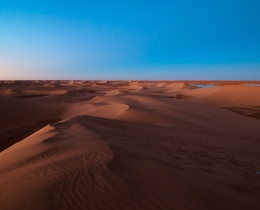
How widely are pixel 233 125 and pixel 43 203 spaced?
11.7 meters

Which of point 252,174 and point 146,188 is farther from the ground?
point 146,188

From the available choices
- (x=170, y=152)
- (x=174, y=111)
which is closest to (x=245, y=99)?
(x=174, y=111)

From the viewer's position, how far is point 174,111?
47.4 feet

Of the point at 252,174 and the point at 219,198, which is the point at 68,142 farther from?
the point at 252,174

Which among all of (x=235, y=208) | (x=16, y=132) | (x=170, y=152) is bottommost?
(x=16, y=132)

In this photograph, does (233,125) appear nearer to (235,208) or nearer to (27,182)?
(235,208)

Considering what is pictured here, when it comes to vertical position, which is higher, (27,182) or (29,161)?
(27,182)

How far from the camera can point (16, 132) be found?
10.6 metres

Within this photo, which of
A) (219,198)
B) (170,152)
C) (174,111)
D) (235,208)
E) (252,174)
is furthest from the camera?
(174,111)

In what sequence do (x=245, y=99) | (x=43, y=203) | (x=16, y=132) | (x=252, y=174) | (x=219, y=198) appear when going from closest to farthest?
(x=43, y=203), (x=219, y=198), (x=252, y=174), (x=16, y=132), (x=245, y=99)

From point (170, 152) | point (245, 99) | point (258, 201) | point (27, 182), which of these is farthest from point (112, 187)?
point (245, 99)

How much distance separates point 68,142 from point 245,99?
2393 centimetres

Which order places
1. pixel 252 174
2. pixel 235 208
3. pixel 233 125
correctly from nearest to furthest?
pixel 235 208, pixel 252 174, pixel 233 125

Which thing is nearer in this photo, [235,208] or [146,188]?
[235,208]
